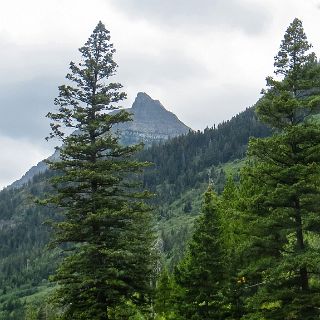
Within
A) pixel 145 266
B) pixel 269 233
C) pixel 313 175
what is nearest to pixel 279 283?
pixel 269 233

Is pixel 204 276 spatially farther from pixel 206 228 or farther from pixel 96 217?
pixel 96 217

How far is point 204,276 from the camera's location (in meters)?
29.5

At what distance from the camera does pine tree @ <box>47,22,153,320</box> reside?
2308cm

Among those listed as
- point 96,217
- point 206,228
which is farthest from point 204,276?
point 96,217

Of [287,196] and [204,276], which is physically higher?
[287,196]

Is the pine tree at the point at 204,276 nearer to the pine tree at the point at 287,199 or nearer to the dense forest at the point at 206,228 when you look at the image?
the dense forest at the point at 206,228

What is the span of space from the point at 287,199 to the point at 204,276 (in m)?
10.8

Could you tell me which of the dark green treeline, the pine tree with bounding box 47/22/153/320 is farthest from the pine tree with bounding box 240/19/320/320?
the pine tree with bounding box 47/22/153/320

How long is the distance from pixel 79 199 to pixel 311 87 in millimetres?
12420

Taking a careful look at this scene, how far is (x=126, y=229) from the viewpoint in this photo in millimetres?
24156

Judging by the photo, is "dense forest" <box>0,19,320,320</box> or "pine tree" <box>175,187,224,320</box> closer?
"dense forest" <box>0,19,320,320</box>

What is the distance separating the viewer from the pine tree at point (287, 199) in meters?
19.8

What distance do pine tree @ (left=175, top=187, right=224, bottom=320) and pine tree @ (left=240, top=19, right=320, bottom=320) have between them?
8.07 m

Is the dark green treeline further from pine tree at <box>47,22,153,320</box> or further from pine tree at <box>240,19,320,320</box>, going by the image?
pine tree at <box>47,22,153,320</box>
